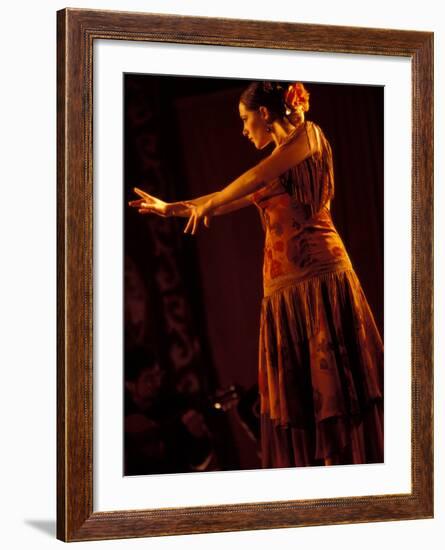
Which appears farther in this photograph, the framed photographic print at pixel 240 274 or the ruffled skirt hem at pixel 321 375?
the ruffled skirt hem at pixel 321 375

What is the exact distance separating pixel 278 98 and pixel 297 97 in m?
0.05

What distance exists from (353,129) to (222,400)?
0.72 m

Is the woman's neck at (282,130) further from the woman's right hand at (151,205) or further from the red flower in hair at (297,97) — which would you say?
the woman's right hand at (151,205)

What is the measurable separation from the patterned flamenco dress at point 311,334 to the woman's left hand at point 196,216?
0.13 meters

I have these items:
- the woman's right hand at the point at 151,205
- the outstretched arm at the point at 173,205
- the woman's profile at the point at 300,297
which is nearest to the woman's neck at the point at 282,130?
the woman's profile at the point at 300,297

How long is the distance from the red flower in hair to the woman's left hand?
0.32m

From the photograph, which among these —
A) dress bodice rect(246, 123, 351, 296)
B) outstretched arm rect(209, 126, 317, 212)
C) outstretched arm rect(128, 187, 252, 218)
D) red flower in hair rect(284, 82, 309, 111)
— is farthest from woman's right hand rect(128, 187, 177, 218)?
red flower in hair rect(284, 82, 309, 111)

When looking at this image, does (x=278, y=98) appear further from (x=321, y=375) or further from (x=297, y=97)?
(x=321, y=375)

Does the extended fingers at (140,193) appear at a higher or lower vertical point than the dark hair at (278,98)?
lower

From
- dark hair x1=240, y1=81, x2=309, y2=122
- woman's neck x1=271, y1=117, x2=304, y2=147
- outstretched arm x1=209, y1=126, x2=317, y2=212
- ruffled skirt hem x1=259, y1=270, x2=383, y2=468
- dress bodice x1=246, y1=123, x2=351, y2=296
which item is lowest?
ruffled skirt hem x1=259, y1=270, x2=383, y2=468

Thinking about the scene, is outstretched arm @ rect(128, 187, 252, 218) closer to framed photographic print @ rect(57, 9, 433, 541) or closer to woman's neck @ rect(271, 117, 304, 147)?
framed photographic print @ rect(57, 9, 433, 541)

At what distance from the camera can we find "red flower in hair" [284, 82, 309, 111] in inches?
135

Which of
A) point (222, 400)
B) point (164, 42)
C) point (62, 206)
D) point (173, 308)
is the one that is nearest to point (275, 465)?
point (222, 400)

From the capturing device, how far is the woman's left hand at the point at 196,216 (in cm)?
333
